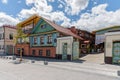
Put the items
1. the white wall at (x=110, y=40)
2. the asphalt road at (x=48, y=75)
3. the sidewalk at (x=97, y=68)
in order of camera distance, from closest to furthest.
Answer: the asphalt road at (x=48, y=75), the sidewalk at (x=97, y=68), the white wall at (x=110, y=40)

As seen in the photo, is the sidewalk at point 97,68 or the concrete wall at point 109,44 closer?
the sidewalk at point 97,68

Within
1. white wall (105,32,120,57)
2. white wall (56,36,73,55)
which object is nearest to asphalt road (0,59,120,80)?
white wall (105,32,120,57)

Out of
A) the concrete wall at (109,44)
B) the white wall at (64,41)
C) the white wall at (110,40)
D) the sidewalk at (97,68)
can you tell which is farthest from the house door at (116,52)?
the white wall at (64,41)

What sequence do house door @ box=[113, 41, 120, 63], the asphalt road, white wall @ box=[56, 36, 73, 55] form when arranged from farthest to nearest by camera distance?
white wall @ box=[56, 36, 73, 55] → house door @ box=[113, 41, 120, 63] → the asphalt road

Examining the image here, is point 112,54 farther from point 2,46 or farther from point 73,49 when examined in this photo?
point 2,46

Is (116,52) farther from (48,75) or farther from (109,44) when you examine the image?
(48,75)

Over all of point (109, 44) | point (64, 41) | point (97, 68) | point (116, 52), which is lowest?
point (97, 68)

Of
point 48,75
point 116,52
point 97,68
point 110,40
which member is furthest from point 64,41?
point 48,75

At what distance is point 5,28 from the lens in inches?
1414

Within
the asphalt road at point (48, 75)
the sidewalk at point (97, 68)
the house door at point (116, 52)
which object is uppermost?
the house door at point (116, 52)

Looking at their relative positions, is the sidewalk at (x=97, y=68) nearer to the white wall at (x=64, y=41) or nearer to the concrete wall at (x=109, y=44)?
the concrete wall at (x=109, y=44)

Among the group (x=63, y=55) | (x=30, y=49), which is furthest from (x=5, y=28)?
(x=63, y=55)

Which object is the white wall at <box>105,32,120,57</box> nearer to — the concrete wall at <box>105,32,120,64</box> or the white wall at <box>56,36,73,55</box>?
the concrete wall at <box>105,32,120,64</box>

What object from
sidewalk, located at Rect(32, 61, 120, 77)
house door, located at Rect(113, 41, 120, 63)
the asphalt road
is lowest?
sidewalk, located at Rect(32, 61, 120, 77)
